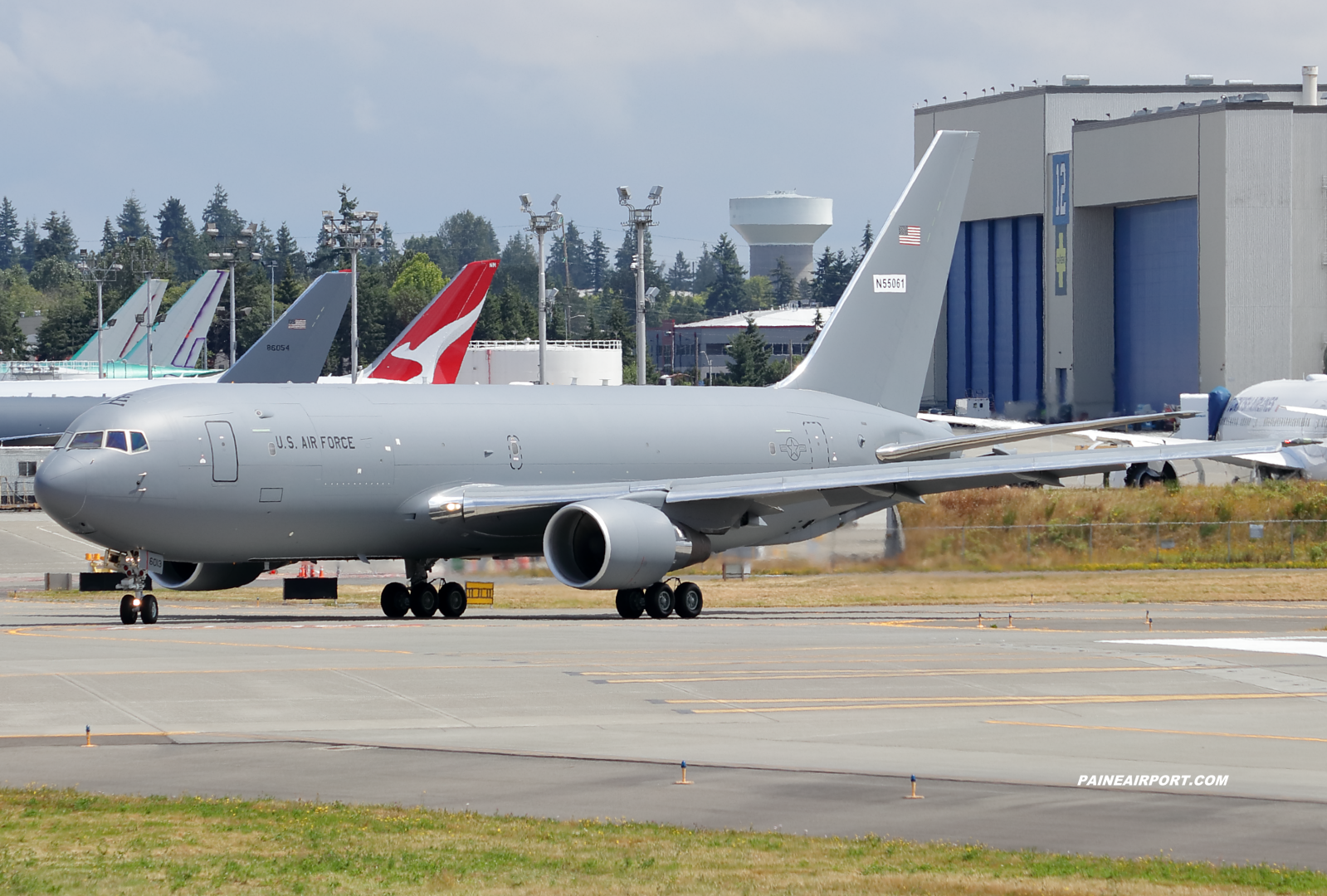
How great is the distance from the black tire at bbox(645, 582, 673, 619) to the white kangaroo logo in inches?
1376

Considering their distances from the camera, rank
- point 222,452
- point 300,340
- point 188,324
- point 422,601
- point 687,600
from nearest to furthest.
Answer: point 222,452
point 687,600
point 422,601
point 300,340
point 188,324

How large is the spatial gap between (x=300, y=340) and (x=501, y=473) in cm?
2050

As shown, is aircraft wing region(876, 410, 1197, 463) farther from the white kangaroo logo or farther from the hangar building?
the hangar building

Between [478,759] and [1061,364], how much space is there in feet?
383

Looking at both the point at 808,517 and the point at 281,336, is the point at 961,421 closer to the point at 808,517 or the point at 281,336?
the point at 281,336

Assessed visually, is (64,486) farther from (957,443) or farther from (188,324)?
(188,324)

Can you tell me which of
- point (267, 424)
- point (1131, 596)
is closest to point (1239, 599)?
point (1131, 596)

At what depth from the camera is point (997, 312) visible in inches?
5458

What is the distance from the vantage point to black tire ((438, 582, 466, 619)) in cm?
3712

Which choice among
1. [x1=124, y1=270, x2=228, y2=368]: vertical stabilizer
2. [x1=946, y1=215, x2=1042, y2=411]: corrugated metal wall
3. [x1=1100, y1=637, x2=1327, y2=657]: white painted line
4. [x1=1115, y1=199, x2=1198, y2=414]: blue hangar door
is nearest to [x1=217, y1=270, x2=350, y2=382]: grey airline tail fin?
[x1=1100, y1=637, x2=1327, y2=657]: white painted line

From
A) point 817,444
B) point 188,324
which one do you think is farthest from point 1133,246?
point 817,444

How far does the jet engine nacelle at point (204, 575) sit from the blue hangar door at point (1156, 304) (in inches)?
3647

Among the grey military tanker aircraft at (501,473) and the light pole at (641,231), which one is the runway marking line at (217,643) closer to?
the grey military tanker aircraft at (501,473)

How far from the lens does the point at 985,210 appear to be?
138 meters
